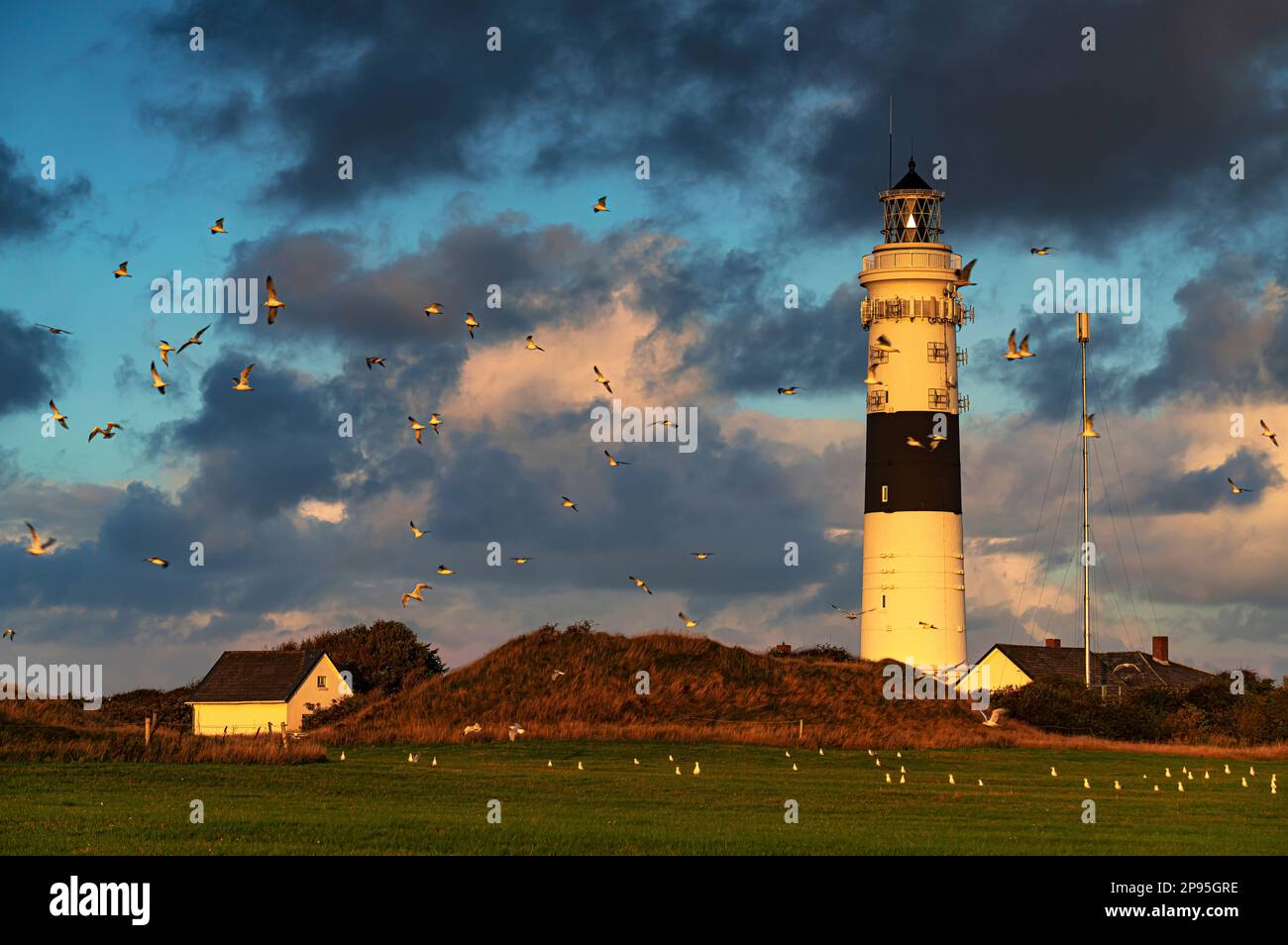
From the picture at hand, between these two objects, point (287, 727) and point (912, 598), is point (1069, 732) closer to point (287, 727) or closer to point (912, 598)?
point (912, 598)

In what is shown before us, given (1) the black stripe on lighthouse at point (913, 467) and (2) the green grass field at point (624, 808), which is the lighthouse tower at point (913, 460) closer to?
(1) the black stripe on lighthouse at point (913, 467)

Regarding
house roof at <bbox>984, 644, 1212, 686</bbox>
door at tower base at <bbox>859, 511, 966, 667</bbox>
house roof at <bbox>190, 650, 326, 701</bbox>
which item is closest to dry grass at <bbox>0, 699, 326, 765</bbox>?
door at tower base at <bbox>859, 511, 966, 667</bbox>

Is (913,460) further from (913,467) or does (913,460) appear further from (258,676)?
(258,676)

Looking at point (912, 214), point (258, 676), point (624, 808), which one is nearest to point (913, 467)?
point (912, 214)

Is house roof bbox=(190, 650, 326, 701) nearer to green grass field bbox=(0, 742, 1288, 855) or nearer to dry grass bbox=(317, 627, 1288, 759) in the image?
dry grass bbox=(317, 627, 1288, 759)

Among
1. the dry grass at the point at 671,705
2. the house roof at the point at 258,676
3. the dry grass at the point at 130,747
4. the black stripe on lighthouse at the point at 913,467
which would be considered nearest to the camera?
the dry grass at the point at 130,747

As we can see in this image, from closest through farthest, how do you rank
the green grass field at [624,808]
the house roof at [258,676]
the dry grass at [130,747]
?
the green grass field at [624,808] → the dry grass at [130,747] → the house roof at [258,676]

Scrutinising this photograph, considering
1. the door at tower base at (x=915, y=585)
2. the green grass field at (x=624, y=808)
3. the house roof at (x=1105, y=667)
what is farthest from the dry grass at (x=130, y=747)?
the house roof at (x=1105, y=667)
